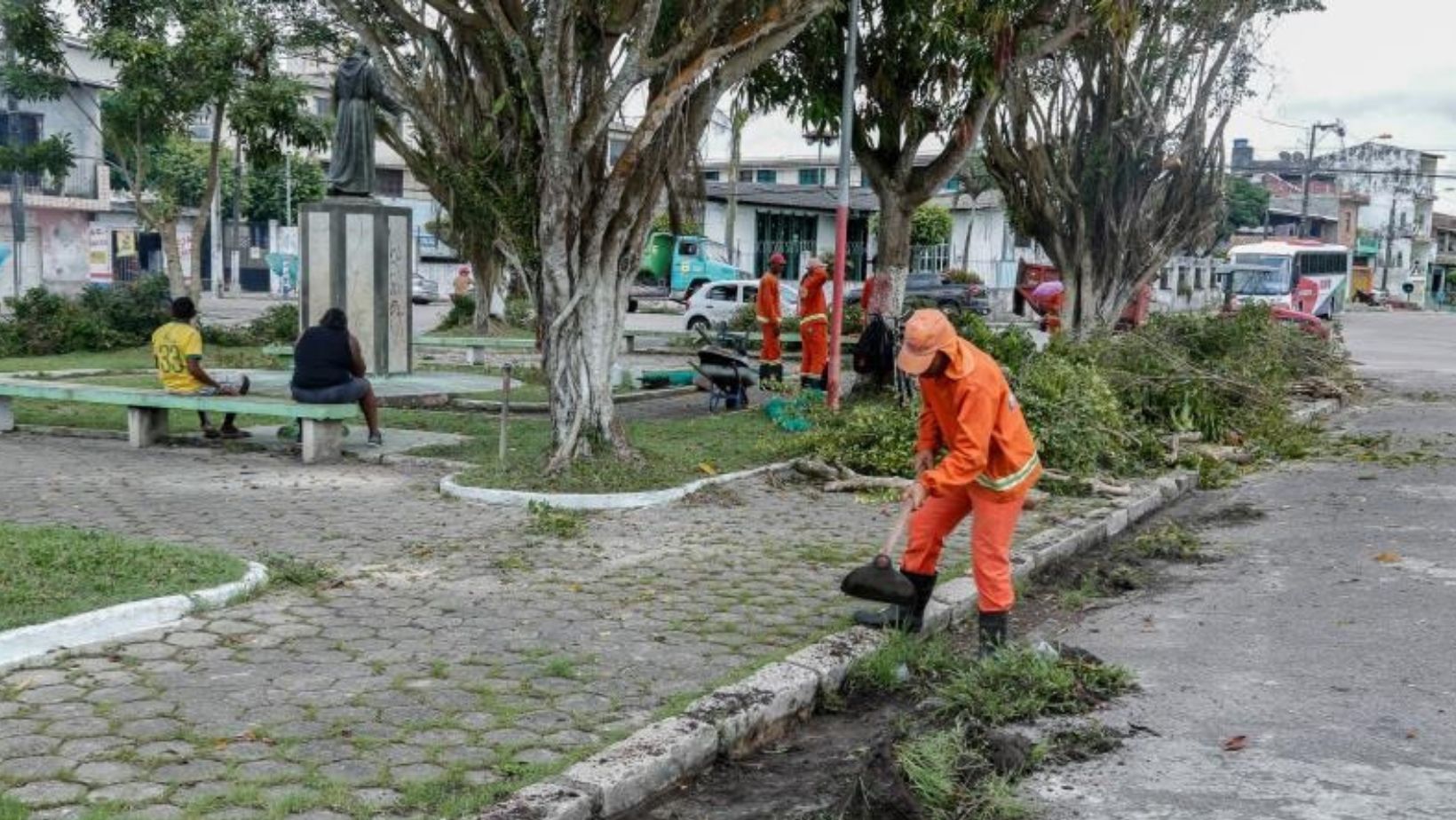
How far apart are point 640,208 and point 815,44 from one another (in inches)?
183

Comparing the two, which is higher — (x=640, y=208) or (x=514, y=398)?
(x=640, y=208)

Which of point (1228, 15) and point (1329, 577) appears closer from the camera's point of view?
point (1329, 577)

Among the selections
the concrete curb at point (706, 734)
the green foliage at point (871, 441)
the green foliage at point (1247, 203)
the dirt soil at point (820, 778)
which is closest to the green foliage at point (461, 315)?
the green foliage at point (871, 441)

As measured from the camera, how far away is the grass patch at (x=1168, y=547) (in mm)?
8156

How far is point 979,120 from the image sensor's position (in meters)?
14.1

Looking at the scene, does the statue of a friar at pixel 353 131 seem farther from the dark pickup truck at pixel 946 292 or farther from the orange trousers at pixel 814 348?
the dark pickup truck at pixel 946 292

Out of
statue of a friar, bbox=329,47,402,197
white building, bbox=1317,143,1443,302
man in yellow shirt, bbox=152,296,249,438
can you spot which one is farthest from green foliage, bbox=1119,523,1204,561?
white building, bbox=1317,143,1443,302

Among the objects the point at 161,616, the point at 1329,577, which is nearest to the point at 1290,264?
the point at 1329,577

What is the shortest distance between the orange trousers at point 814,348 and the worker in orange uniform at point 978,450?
913 cm

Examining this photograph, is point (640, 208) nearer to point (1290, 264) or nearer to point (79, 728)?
point (79, 728)

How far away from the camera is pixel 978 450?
5289mm

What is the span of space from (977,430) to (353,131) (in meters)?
10.5

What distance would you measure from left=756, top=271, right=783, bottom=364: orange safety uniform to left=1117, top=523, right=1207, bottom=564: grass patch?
7852 mm

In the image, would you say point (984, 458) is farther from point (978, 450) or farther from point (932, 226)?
point (932, 226)
